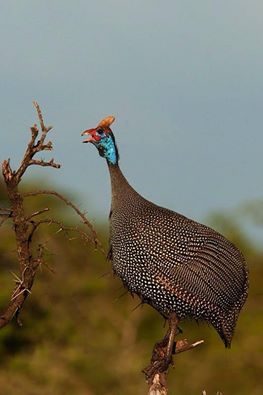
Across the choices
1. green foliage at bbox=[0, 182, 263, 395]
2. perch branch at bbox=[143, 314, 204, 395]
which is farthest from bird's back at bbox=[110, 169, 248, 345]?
green foliage at bbox=[0, 182, 263, 395]

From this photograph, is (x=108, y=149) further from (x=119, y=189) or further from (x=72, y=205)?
(x=72, y=205)

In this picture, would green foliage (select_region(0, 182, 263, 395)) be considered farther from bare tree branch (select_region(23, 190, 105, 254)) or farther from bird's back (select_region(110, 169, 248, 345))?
bare tree branch (select_region(23, 190, 105, 254))

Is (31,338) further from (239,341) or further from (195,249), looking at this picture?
(195,249)

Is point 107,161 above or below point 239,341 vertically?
above

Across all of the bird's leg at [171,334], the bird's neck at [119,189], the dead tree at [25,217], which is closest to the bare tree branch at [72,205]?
the dead tree at [25,217]

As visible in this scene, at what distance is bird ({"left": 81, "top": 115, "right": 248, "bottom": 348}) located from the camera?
33.4ft

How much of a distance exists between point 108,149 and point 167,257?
974 millimetres

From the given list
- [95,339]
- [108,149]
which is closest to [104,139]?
[108,149]

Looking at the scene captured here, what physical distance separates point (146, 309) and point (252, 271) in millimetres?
2373

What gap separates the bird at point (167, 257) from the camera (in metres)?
10.2

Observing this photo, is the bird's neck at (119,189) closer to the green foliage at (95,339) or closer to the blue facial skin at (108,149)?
the blue facial skin at (108,149)

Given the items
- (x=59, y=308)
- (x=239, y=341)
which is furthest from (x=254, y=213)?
(x=59, y=308)

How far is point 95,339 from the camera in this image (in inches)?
995

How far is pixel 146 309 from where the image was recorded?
85.4ft
